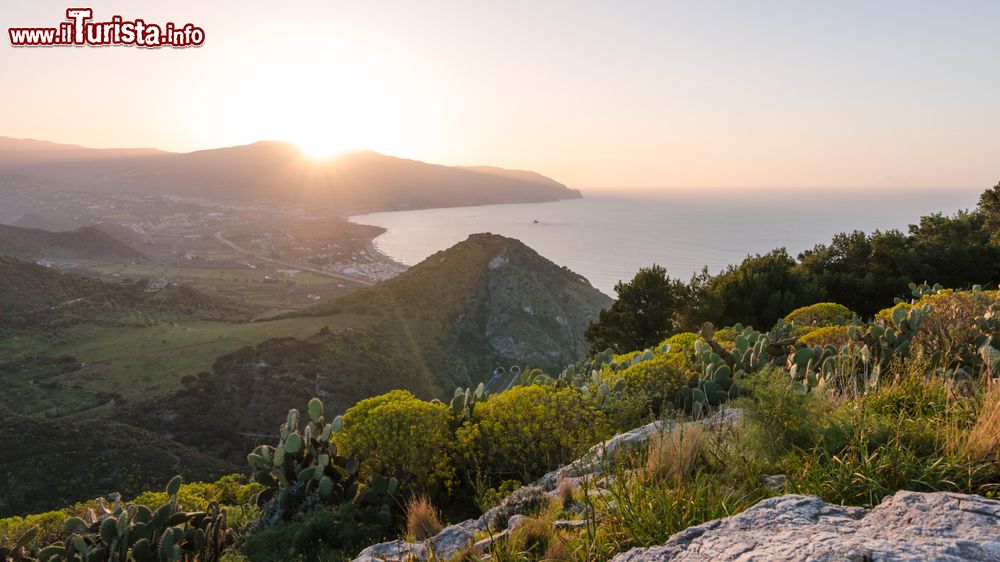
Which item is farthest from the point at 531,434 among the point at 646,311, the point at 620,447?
the point at 646,311

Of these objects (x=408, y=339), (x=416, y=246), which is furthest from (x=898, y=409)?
(x=416, y=246)

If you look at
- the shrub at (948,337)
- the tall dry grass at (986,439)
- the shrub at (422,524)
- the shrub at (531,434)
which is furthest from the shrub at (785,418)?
the shrub at (422,524)

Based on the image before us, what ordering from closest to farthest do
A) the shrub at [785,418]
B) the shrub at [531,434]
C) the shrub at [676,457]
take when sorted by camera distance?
the shrub at [676,457]
the shrub at [785,418]
the shrub at [531,434]

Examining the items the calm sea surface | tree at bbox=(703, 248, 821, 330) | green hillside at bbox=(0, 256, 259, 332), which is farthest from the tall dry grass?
the calm sea surface

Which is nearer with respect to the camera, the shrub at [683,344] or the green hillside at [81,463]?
the shrub at [683,344]

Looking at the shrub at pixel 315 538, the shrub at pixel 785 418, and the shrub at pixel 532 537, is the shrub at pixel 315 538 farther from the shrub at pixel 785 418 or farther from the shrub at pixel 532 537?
the shrub at pixel 785 418

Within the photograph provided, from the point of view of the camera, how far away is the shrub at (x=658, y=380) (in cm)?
881

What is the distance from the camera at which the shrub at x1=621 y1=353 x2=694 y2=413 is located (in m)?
8.81

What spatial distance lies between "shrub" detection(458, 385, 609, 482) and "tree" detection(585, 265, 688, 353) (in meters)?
23.3

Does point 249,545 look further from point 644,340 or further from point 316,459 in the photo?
point 644,340

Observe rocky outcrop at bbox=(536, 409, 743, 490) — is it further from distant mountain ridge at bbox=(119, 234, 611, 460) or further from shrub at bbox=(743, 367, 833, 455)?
distant mountain ridge at bbox=(119, 234, 611, 460)

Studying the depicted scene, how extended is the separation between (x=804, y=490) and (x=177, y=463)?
32.7m

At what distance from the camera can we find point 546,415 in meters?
8.24

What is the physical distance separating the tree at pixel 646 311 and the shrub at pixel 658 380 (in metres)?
21.8
